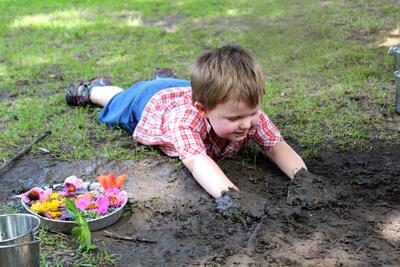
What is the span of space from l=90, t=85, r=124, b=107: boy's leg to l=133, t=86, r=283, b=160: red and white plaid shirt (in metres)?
0.75

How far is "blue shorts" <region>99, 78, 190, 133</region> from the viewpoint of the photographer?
4.15 metres

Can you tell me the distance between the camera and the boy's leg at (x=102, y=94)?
4.71m

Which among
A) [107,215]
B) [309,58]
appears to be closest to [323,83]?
[309,58]

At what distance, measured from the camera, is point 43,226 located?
292cm

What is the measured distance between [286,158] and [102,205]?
1.12 m

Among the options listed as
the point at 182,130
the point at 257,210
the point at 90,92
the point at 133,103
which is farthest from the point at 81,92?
the point at 257,210

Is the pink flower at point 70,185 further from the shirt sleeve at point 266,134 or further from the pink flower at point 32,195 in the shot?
the shirt sleeve at point 266,134

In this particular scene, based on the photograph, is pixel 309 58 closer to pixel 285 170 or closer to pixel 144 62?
pixel 144 62

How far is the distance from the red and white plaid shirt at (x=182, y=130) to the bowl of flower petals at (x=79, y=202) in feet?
1.59

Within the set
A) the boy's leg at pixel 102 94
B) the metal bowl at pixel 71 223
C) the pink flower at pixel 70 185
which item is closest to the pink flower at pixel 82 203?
the metal bowl at pixel 71 223

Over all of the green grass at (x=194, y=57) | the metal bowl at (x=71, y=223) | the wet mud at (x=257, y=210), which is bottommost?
the green grass at (x=194, y=57)

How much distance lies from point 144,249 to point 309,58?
3631 millimetres

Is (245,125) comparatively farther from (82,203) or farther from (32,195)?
(32,195)

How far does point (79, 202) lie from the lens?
3006mm
